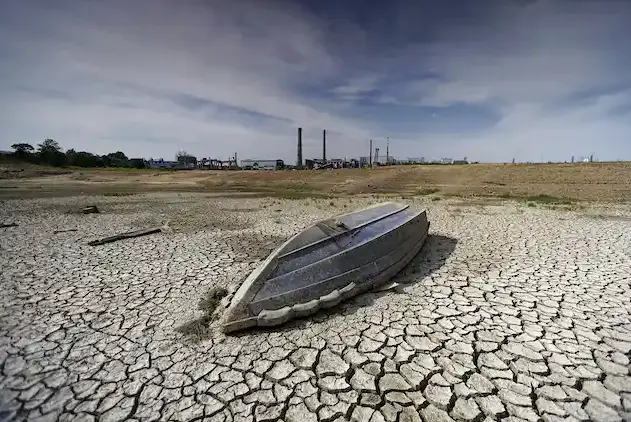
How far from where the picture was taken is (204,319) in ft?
12.4

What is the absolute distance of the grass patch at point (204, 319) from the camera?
3.42 metres

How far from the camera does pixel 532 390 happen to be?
2.58 m

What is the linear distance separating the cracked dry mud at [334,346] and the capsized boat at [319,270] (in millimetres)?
209

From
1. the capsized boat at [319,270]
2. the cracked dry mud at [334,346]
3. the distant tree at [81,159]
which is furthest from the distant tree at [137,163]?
the capsized boat at [319,270]

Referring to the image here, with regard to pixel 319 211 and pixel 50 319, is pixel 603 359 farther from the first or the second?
pixel 319 211

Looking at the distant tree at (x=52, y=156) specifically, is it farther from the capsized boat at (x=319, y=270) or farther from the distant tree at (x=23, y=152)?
the capsized boat at (x=319, y=270)

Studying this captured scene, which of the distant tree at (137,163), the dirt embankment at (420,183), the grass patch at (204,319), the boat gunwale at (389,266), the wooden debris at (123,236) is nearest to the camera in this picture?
the grass patch at (204,319)

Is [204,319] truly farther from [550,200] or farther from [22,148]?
[22,148]

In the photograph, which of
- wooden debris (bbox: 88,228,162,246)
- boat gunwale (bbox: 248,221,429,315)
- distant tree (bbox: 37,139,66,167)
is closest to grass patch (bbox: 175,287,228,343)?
boat gunwale (bbox: 248,221,429,315)

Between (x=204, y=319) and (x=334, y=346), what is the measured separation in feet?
5.69

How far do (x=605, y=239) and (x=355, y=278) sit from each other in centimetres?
718

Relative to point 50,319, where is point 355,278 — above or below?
above

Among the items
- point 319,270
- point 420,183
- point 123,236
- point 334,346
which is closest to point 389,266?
point 319,270

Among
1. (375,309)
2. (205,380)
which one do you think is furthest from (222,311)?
(375,309)
